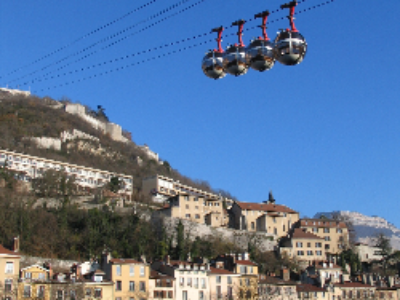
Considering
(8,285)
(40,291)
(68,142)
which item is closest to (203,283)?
(40,291)

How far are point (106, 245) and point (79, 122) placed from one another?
3205 inches

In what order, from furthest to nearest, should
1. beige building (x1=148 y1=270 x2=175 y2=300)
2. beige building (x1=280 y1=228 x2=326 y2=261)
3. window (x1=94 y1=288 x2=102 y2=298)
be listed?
beige building (x1=280 y1=228 x2=326 y2=261) < beige building (x1=148 y1=270 x2=175 y2=300) < window (x1=94 y1=288 x2=102 y2=298)

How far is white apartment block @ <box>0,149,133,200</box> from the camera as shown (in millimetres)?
107438

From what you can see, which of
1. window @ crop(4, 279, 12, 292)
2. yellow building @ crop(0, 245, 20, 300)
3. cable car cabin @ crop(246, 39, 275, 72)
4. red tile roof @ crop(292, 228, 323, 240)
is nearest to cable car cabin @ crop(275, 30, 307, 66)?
Answer: cable car cabin @ crop(246, 39, 275, 72)

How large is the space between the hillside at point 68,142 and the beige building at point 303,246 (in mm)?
33742

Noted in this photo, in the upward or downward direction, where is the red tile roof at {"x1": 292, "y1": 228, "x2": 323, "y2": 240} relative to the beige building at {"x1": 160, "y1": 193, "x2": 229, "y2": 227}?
downward

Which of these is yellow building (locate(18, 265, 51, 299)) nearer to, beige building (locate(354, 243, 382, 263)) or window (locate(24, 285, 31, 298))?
window (locate(24, 285, 31, 298))

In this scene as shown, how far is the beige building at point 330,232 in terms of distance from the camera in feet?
316

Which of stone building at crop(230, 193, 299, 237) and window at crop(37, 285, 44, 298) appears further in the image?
stone building at crop(230, 193, 299, 237)

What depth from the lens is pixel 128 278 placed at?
2330 inches

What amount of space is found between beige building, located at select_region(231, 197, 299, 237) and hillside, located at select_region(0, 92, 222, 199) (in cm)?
2481

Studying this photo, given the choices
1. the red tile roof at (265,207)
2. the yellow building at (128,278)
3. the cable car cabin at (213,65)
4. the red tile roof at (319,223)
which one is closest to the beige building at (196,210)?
the red tile roof at (265,207)

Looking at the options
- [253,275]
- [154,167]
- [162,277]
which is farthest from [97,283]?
[154,167]

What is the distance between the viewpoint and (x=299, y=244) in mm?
91312
